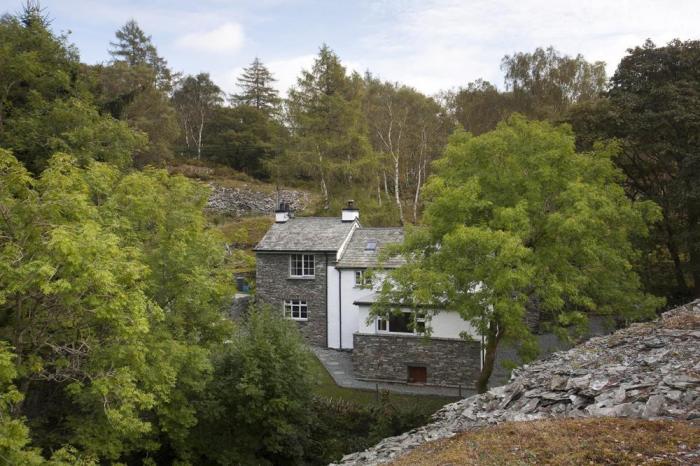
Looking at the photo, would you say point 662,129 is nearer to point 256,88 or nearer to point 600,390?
point 600,390

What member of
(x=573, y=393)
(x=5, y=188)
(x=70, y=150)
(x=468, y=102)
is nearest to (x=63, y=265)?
(x=5, y=188)

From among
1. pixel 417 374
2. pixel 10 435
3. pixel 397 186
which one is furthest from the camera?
pixel 397 186

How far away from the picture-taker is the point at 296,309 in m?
31.5

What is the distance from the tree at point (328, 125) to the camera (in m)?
42.0

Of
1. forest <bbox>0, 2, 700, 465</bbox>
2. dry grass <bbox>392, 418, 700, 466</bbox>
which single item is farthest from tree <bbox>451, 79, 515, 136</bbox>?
dry grass <bbox>392, 418, 700, 466</bbox>

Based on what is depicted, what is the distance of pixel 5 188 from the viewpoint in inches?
460

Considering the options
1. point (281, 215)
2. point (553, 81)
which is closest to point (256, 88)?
point (553, 81)

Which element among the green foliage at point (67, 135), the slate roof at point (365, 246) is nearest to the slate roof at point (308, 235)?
the slate roof at point (365, 246)

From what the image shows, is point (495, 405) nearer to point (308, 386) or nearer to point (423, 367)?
point (308, 386)

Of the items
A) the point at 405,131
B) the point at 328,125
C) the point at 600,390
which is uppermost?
the point at 405,131

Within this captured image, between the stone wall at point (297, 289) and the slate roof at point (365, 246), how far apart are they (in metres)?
1.29

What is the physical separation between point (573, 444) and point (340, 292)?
22.2m

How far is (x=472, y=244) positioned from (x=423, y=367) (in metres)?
10.3

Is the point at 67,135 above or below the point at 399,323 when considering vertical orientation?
above
